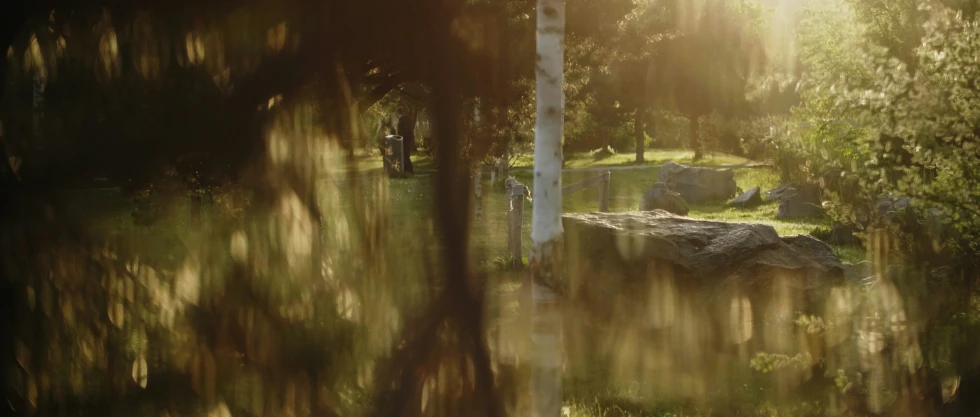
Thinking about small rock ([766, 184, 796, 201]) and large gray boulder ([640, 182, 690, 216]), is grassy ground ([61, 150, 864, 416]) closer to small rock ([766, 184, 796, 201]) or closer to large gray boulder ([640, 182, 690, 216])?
small rock ([766, 184, 796, 201])

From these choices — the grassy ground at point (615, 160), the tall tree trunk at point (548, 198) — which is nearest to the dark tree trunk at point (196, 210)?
the tall tree trunk at point (548, 198)

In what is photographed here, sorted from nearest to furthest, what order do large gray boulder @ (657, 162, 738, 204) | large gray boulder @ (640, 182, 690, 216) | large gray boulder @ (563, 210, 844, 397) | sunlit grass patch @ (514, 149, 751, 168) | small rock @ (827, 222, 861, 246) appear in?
large gray boulder @ (563, 210, 844, 397)
small rock @ (827, 222, 861, 246)
large gray boulder @ (640, 182, 690, 216)
large gray boulder @ (657, 162, 738, 204)
sunlit grass patch @ (514, 149, 751, 168)

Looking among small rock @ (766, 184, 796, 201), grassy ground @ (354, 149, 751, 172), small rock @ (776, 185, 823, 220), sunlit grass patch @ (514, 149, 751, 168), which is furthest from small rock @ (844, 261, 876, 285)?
sunlit grass patch @ (514, 149, 751, 168)

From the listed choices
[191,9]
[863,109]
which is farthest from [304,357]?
[863,109]

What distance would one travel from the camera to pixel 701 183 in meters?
24.4

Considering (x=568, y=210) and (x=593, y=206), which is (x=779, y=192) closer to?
(x=593, y=206)

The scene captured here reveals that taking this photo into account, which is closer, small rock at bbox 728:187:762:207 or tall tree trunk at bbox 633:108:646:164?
small rock at bbox 728:187:762:207

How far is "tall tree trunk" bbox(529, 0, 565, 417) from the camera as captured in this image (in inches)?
238

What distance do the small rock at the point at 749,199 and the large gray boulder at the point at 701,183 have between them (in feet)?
4.26

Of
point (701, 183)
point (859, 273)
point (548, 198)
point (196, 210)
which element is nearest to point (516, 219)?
point (859, 273)

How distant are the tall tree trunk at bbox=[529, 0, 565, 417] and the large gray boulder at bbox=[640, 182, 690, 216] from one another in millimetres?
14051

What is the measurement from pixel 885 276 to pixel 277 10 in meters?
5.62

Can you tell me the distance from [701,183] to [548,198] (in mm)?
19063

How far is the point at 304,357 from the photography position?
6199 millimetres
